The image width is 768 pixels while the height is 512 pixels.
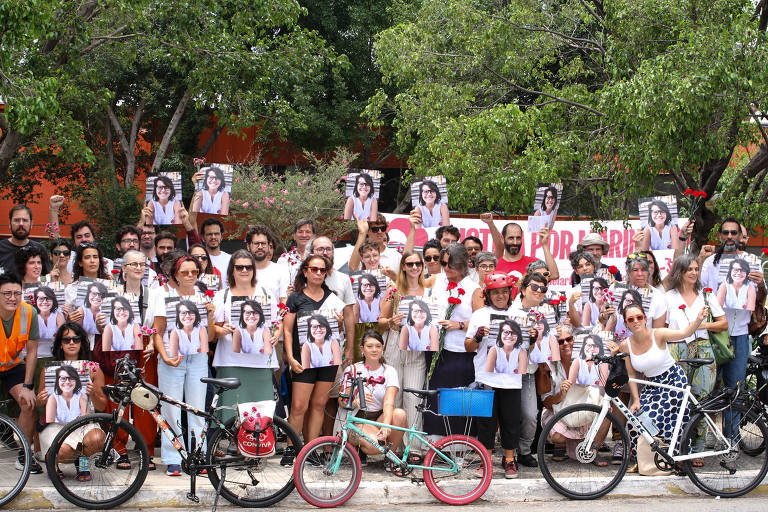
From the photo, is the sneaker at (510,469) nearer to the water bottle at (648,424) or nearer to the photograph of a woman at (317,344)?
the water bottle at (648,424)

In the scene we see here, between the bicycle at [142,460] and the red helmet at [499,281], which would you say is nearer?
the bicycle at [142,460]

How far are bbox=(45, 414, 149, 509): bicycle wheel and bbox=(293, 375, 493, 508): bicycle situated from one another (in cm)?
128

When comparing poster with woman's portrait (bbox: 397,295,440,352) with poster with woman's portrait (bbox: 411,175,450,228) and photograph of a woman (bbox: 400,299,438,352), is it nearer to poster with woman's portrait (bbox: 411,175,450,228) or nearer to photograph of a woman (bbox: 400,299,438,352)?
photograph of a woman (bbox: 400,299,438,352)

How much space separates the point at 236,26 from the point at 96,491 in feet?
37.1

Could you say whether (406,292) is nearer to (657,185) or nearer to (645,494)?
(645,494)

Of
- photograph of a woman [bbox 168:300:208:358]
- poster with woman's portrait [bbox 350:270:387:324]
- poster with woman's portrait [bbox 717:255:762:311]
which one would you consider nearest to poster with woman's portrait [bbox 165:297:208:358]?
photograph of a woman [bbox 168:300:208:358]

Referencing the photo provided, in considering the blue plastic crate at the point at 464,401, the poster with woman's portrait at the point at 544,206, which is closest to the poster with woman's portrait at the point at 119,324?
the blue plastic crate at the point at 464,401

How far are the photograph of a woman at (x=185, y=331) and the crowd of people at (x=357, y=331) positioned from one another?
2 cm

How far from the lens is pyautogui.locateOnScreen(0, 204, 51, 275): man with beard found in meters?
7.95

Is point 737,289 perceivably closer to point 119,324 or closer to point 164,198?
point 119,324

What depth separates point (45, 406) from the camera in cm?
674

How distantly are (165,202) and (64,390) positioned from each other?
260 centimetres

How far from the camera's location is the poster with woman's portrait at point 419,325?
23.6 ft

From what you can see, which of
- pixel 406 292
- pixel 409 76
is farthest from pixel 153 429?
pixel 409 76
